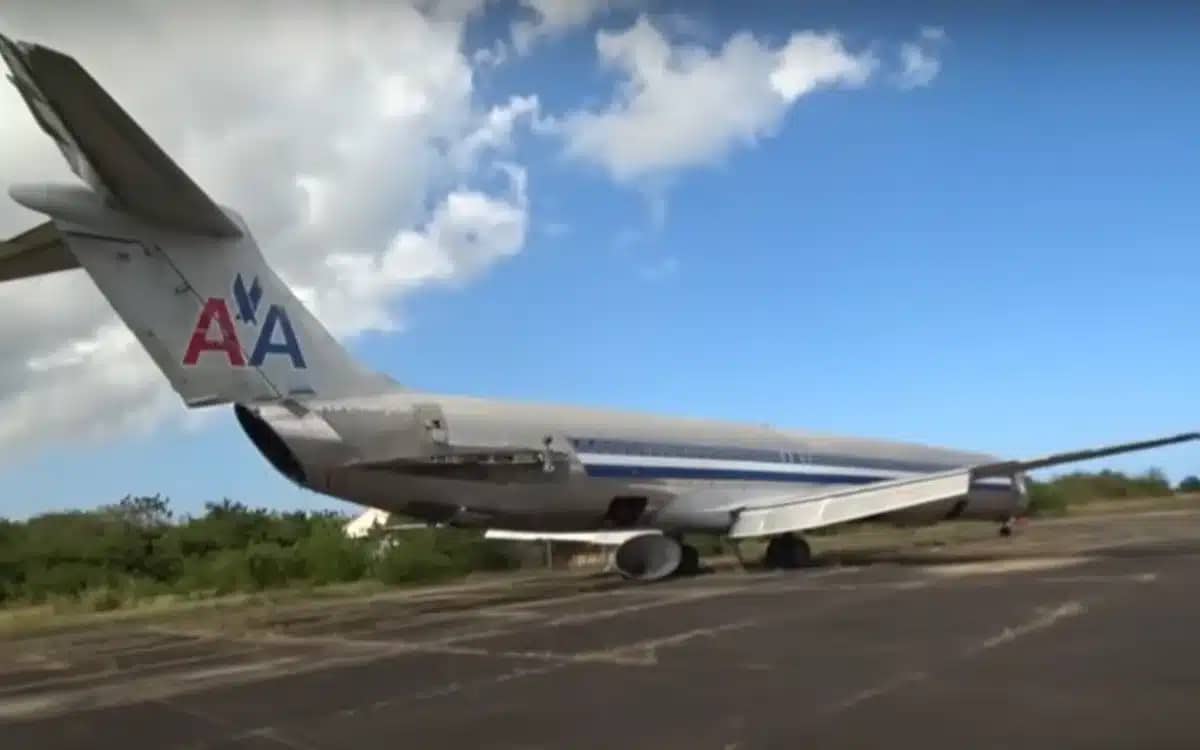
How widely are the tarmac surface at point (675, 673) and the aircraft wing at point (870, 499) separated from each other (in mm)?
4680

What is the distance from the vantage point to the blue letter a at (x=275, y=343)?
16.5m

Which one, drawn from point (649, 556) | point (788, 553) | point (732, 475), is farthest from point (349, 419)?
point (788, 553)

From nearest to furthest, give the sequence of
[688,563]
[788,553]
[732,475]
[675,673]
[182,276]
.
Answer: [675,673]
[182,276]
[688,563]
[732,475]
[788,553]

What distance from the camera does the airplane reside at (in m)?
14.4

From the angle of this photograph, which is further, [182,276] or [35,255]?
[182,276]

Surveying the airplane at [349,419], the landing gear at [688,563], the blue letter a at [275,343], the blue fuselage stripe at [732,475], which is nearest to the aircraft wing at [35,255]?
the airplane at [349,419]

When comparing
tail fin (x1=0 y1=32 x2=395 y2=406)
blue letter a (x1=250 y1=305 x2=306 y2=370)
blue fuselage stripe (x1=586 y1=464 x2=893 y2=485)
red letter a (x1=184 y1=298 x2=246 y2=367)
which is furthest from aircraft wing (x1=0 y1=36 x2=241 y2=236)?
blue fuselage stripe (x1=586 y1=464 x2=893 y2=485)

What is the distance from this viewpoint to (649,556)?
73.0ft

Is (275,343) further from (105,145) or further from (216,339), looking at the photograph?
(105,145)

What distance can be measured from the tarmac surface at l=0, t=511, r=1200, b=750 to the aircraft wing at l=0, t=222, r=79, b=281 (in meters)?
5.19

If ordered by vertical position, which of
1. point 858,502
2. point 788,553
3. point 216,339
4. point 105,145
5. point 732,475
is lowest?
point 788,553

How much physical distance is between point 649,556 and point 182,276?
10.8m

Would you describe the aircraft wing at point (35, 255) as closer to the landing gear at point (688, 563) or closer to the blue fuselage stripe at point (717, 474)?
the blue fuselage stripe at point (717, 474)

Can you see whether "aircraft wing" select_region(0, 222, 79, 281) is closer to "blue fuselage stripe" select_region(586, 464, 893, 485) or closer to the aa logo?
the aa logo
